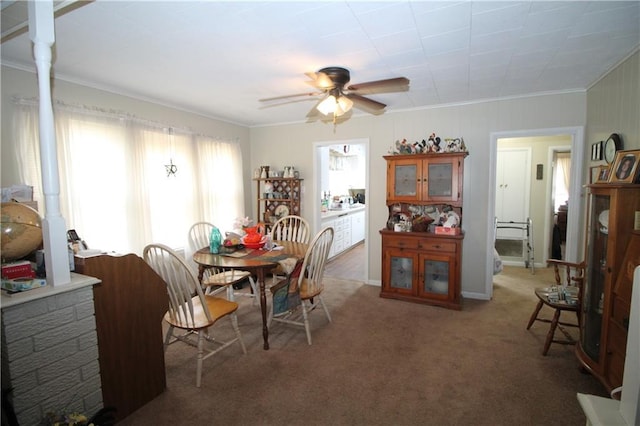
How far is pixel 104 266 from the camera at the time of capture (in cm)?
178

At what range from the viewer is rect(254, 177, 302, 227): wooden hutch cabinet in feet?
15.2

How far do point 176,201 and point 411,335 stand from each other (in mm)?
2949

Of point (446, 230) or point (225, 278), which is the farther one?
point (446, 230)

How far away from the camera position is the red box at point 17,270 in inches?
57.4

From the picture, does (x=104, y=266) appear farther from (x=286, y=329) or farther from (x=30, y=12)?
(x=286, y=329)

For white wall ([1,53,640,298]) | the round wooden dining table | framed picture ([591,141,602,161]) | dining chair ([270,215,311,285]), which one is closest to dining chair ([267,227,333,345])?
the round wooden dining table

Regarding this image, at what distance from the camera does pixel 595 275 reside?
2.17m

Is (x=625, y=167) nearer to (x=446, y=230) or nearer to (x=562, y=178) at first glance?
(x=446, y=230)

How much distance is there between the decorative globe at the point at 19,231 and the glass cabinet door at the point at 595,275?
10.7 ft

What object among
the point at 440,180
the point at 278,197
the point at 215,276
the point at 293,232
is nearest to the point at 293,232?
the point at 293,232

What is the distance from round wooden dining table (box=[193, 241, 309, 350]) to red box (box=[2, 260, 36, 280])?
121 centimetres

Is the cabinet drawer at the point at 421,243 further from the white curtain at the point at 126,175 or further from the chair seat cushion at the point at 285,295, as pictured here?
the white curtain at the point at 126,175

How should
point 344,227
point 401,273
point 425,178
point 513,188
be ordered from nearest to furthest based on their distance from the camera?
point 425,178
point 401,273
point 513,188
point 344,227

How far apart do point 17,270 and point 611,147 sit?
3958mm
